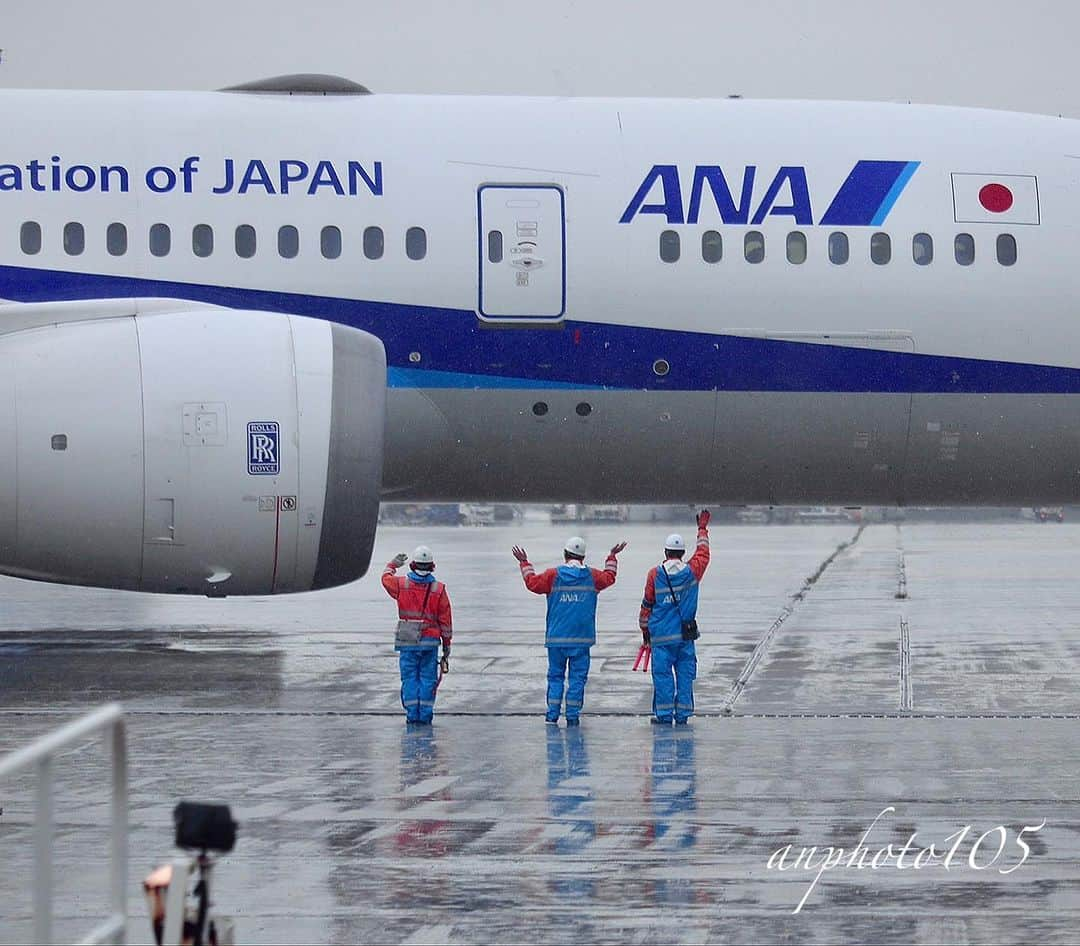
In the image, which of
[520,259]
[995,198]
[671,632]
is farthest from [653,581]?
[995,198]

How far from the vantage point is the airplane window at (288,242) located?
57.8 ft

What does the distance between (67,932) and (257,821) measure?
282 cm

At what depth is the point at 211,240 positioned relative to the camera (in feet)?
57.7

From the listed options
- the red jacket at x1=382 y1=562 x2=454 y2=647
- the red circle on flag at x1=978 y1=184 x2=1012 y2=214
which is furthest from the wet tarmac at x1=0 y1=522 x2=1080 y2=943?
the red circle on flag at x1=978 y1=184 x2=1012 y2=214

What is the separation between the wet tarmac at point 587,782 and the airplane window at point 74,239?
4085 millimetres

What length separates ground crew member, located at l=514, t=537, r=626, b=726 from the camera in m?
15.3

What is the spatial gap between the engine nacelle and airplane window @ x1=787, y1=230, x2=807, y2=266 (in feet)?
16.0

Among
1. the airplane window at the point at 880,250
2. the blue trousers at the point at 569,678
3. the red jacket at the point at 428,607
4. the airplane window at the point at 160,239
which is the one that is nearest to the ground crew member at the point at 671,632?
the blue trousers at the point at 569,678

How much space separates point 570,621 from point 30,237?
20.9 feet

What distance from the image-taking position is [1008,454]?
726 inches

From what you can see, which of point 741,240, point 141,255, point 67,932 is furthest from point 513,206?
point 67,932

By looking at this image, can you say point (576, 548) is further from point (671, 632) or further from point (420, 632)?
point (420, 632)

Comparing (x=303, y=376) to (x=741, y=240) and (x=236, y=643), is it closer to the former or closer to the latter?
(x=741, y=240)

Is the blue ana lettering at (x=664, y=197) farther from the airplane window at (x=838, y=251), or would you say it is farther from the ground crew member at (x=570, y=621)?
the ground crew member at (x=570, y=621)
